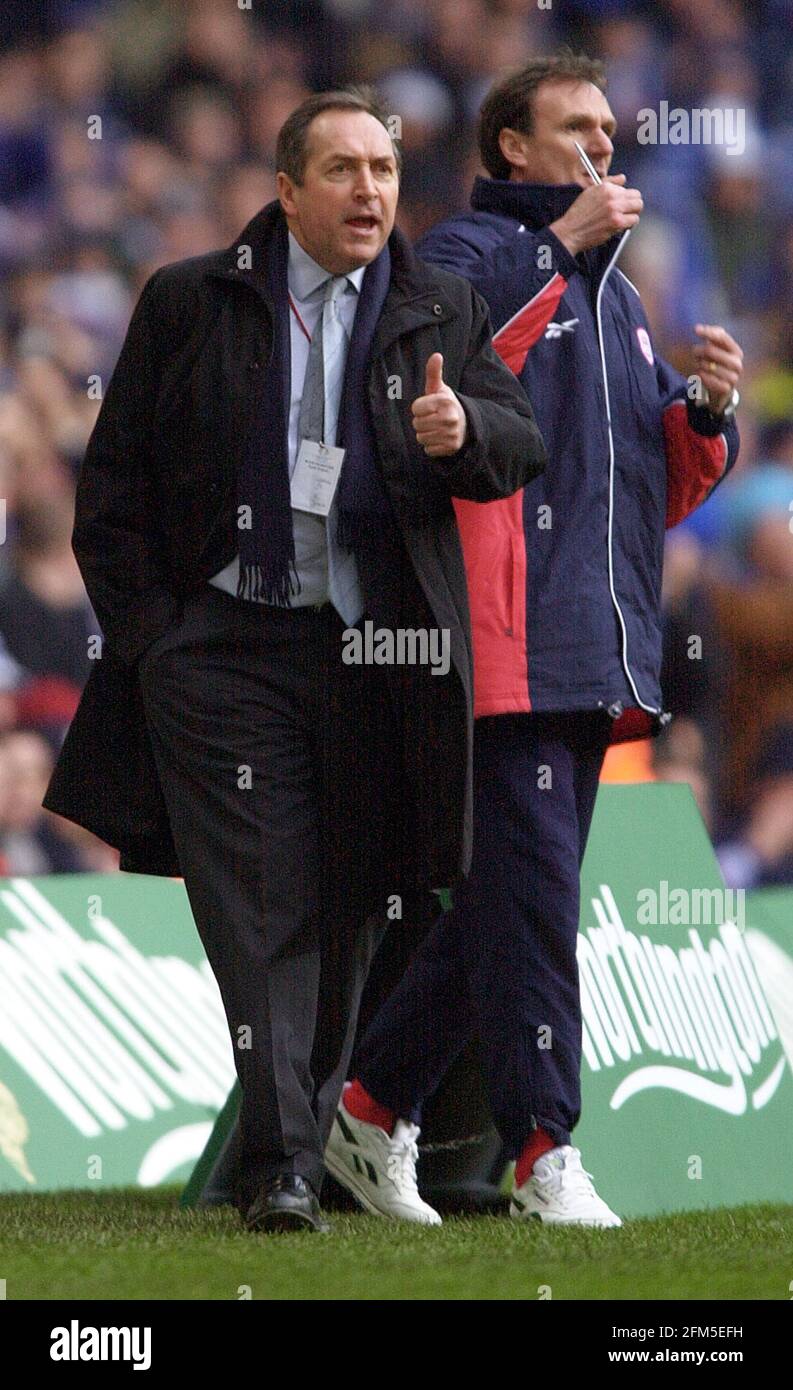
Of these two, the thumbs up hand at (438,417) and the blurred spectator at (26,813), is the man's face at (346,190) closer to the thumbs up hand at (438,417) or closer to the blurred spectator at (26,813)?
the thumbs up hand at (438,417)

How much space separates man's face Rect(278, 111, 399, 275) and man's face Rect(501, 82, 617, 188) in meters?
0.51

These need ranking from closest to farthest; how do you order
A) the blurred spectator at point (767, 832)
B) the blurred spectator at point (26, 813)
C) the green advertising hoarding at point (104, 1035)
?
1. the green advertising hoarding at point (104, 1035)
2. the blurred spectator at point (26, 813)
3. the blurred spectator at point (767, 832)

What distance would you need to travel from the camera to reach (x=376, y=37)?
33.4ft

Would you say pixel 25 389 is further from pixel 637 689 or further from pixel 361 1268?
pixel 361 1268

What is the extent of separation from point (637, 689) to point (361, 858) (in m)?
0.62

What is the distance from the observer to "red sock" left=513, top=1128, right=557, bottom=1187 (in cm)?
417

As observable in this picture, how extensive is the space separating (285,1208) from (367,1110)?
2.43 feet

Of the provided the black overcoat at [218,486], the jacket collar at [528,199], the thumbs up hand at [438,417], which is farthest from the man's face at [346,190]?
the jacket collar at [528,199]

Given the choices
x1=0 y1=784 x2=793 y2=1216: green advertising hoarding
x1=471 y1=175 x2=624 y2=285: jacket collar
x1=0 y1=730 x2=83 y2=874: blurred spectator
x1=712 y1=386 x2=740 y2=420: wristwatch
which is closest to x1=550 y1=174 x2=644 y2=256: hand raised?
x1=471 y1=175 x2=624 y2=285: jacket collar

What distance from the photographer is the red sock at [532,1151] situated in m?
4.17

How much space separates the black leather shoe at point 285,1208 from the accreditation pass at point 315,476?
1.14 m
